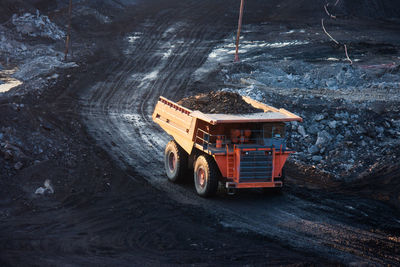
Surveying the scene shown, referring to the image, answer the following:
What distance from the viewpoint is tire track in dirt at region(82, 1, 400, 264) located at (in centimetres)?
1230

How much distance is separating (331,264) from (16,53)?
91.4ft

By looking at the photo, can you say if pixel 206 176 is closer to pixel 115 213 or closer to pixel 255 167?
pixel 255 167

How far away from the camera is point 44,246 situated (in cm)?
1150

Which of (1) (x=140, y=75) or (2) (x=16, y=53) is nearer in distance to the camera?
(1) (x=140, y=75)

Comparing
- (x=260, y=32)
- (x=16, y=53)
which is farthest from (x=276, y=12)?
(x=16, y=53)

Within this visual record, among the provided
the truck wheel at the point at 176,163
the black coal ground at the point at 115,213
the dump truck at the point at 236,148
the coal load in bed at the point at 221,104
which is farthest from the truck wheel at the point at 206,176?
the coal load in bed at the point at 221,104

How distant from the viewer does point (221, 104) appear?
15422 millimetres

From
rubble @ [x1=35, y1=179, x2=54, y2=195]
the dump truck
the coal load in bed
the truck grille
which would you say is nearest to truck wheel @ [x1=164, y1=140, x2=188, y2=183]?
the dump truck

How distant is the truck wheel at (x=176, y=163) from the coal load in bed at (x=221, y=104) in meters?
1.34

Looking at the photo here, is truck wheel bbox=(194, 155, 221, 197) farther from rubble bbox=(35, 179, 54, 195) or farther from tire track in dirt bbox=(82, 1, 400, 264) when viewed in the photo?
rubble bbox=(35, 179, 54, 195)

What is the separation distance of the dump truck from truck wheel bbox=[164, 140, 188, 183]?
57 cm

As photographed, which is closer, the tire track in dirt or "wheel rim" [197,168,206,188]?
the tire track in dirt

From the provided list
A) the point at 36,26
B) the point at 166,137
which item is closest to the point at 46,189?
the point at 166,137

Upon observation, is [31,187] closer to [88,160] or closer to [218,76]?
[88,160]
